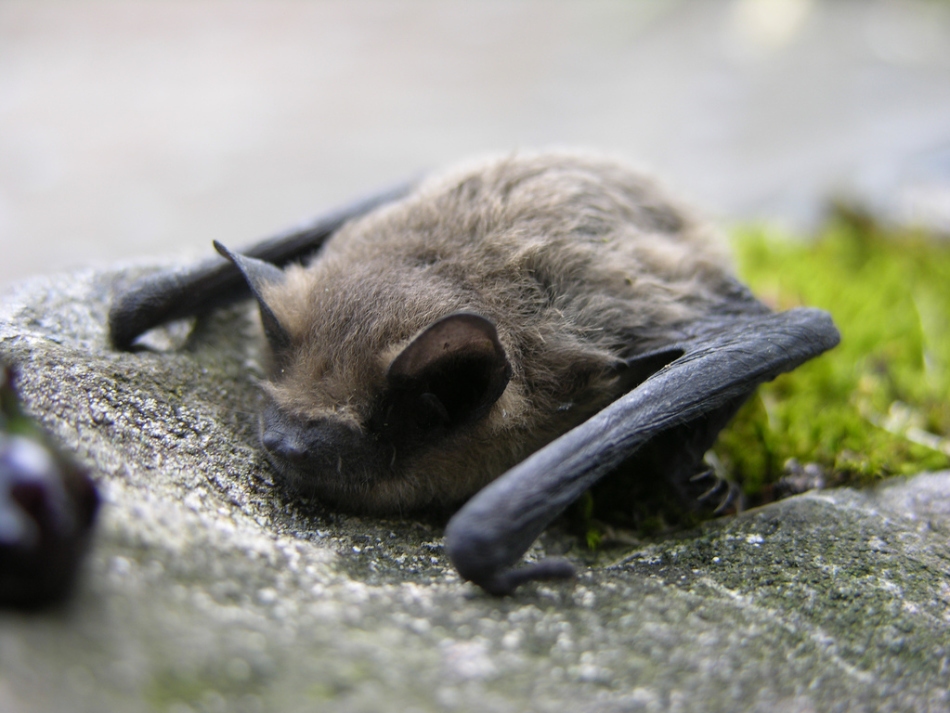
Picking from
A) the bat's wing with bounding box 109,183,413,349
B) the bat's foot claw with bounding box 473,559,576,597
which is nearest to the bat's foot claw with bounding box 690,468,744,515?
the bat's foot claw with bounding box 473,559,576,597

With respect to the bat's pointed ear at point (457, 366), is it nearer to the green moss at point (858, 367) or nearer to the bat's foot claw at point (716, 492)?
the bat's foot claw at point (716, 492)

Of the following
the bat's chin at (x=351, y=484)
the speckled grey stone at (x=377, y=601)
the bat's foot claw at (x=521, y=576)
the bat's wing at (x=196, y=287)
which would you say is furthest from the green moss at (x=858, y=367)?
the bat's wing at (x=196, y=287)

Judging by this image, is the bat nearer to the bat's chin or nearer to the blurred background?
the bat's chin

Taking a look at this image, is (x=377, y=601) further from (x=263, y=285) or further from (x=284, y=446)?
(x=263, y=285)

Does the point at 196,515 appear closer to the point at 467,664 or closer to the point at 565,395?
the point at 467,664

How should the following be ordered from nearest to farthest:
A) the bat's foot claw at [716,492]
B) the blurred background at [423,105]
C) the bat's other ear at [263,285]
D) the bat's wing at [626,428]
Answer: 1. the bat's wing at [626,428]
2. the bat's other ear at [263,285]
3. the bat's foot claw at [716,492]
4. the blurred background at [423,105]
